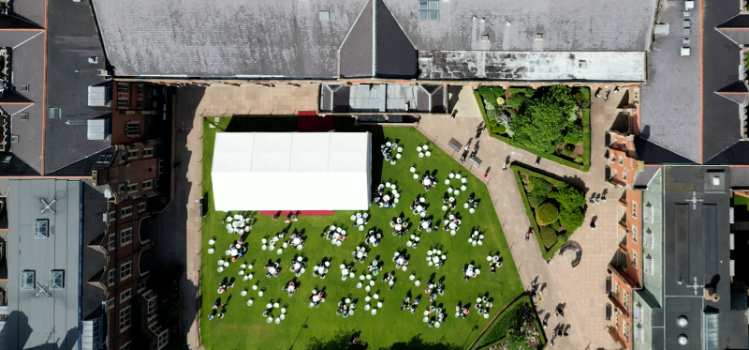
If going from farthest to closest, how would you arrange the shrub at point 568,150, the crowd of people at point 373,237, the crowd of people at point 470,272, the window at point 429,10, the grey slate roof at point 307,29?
the crowd of people at point 373,237 → the crowd of people at point 470,272 → the shrub at point 568,150 → the window at point 429,10 → the grey slate roof at point 307,29

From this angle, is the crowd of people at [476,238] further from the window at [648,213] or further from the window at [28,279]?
the window at [28,279]

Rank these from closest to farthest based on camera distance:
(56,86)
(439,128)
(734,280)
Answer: (56,86), (734,280), (439,128)

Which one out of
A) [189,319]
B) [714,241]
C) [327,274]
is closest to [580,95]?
[714,241]

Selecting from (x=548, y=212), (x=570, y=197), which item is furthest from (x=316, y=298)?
(x=570, y=197)

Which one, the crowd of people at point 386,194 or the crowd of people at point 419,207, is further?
the crowd of people at point 386,194

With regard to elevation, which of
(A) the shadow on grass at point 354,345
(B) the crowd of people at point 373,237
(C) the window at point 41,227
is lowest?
(A) the shadow on grass at point 354,345

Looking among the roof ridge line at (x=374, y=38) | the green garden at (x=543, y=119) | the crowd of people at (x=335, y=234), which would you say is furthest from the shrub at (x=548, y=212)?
the roof ridge line at (x=374, y=38)

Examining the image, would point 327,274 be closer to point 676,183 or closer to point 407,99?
point 407,99
